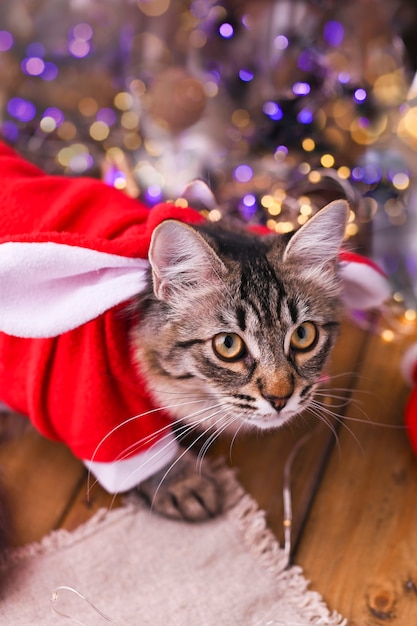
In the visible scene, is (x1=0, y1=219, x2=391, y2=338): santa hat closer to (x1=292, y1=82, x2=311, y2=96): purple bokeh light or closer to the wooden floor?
the wooden floor

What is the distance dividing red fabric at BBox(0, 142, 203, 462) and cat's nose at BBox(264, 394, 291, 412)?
23cm

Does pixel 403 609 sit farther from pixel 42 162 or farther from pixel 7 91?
pixel 7 91

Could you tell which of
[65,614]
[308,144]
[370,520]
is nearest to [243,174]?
[308,144]

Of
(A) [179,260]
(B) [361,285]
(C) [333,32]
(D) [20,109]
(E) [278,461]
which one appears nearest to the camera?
(A) [179,260]

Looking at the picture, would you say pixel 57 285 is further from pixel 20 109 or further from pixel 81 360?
pixel 20 109

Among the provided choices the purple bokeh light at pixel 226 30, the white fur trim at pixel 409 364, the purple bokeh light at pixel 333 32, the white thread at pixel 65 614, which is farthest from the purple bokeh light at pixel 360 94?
the white thread at pixel 65 614

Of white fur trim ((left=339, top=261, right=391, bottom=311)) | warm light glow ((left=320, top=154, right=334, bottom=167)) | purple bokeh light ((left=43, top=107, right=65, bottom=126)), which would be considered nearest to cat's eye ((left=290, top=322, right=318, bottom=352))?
white fur trim ((left=339, top=261, right=391, bottom=311))

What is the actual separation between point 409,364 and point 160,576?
647 millimetres

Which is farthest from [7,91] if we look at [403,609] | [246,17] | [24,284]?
[403,609]

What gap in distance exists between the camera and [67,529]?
1.17m

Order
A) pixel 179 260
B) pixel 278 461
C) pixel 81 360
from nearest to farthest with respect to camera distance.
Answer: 1. pixel 179 260
2. pixel 81 360
3. pixel 278 461

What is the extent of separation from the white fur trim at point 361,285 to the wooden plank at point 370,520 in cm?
24

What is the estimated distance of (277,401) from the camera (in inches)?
36.1

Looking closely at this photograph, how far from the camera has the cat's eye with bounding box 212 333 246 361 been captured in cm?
92
